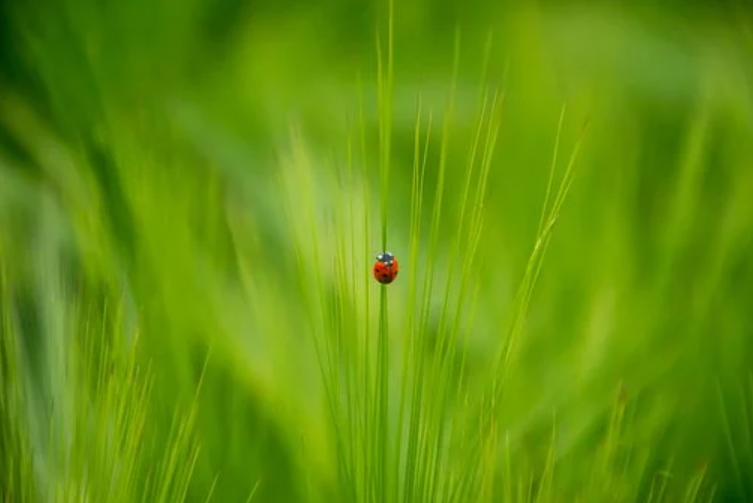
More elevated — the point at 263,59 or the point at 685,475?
the point at 263,59

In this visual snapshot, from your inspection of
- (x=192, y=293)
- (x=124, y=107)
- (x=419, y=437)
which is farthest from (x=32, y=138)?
(x=419, y=437)

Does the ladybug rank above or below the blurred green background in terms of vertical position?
above

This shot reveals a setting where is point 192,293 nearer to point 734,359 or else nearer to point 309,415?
point 309,415

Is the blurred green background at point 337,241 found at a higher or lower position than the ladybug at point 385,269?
lower
